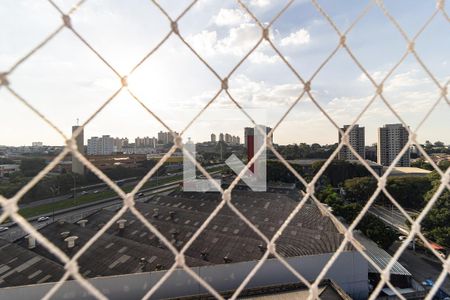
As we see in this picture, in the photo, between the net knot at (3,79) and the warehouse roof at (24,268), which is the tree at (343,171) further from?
the net knot at (3,79)

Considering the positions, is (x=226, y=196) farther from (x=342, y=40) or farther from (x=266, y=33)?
(x=342, y=40)

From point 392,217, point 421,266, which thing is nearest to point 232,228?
point 421,266

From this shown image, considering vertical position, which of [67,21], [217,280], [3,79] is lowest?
[217,280]

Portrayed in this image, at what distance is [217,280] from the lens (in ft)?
11.1

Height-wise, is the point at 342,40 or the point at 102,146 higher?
the point at 342,40

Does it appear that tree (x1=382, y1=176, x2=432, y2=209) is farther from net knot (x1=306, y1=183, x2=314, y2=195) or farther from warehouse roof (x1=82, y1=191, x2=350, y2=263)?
net knot (x1=306, y1=183, x2=314, y2=195)

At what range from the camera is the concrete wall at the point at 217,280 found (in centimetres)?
288

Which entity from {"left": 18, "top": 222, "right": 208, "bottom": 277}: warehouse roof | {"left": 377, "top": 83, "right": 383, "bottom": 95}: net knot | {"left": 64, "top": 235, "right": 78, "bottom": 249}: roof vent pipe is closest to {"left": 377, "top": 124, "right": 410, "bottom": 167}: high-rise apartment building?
{"left": 18, "top": 222, "right": 208, "bottom": 277}: warehouse roof

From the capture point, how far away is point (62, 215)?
27.2 feet

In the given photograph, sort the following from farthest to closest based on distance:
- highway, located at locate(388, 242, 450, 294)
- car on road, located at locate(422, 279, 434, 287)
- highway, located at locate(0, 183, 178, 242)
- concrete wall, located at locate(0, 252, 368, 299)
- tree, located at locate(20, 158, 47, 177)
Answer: tree, located at locate(20, 158, 47, 177) → highway, located at locate(0, 183, 178, 242) → highway, located at locate(388, 242, 450, 294) → car on road, located at locate(422, 279, 434, 287) → concrete wall, located at locate(0, 252, 368, 299)

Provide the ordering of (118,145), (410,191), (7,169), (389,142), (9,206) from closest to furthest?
(9,206)
(410,191)
(7,169)
(389,142)
(118,145)

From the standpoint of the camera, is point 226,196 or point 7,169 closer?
point 226,196

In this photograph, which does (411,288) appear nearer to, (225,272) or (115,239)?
(225,272)

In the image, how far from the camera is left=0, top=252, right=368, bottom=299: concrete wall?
2879 millimetres
